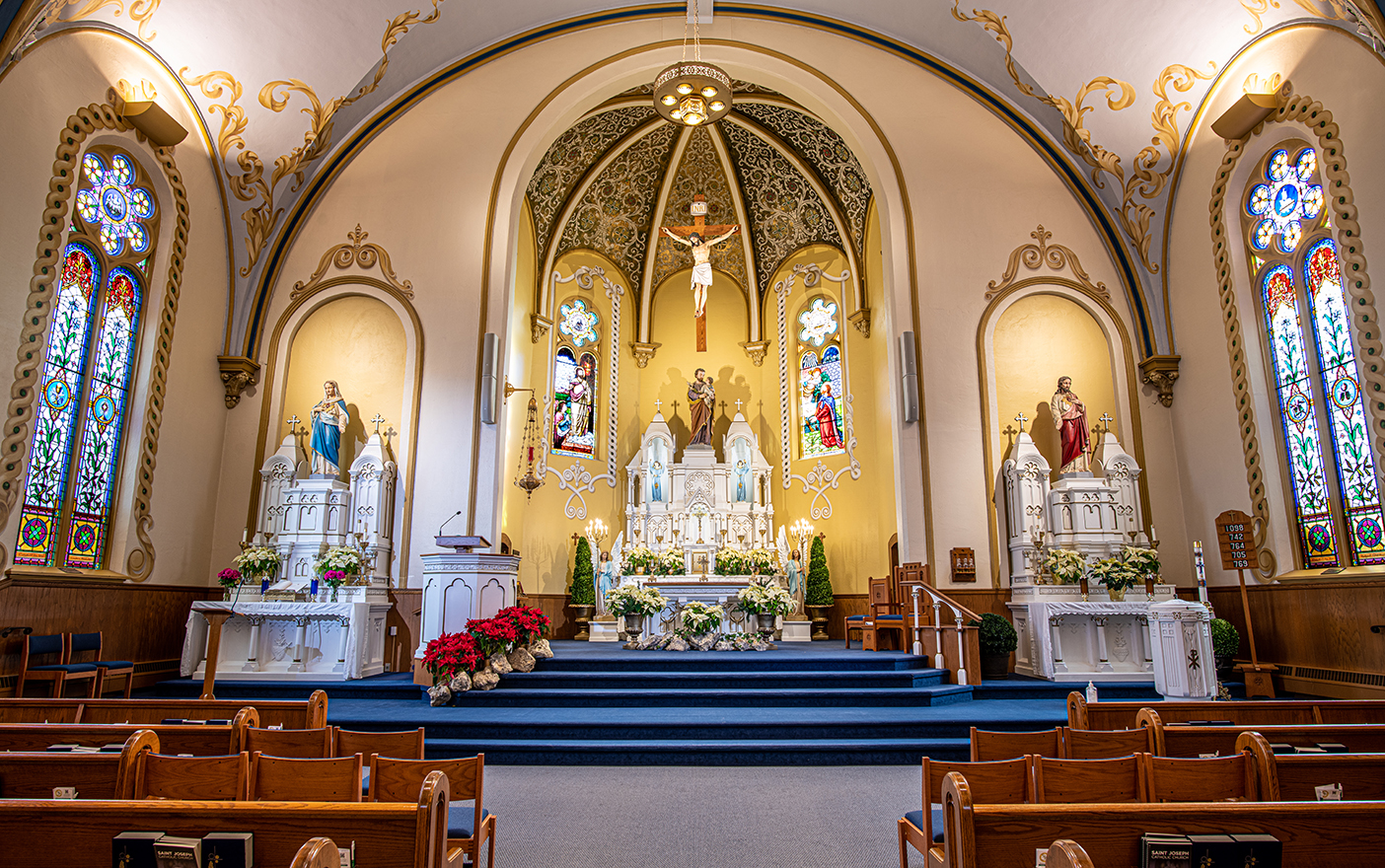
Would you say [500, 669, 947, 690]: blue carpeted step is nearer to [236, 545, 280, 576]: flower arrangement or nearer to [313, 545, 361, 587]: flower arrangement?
[313, 545, 361, 587]: flower arrangement

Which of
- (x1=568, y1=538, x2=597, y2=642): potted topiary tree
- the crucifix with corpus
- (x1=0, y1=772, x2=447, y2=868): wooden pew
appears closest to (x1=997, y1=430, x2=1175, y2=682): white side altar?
the crucifix with corpus

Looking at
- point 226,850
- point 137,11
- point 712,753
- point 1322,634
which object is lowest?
point 712,753

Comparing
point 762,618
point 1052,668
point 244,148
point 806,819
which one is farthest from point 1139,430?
point 244,148

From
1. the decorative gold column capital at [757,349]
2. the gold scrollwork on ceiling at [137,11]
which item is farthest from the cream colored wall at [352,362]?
the decorative gold column capital at [757,349]

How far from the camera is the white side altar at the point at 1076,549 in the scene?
30.1 ft

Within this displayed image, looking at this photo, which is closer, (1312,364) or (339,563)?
(1312,364)

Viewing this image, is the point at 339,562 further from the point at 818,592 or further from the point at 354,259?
the point at 818,592

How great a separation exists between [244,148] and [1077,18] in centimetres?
1095

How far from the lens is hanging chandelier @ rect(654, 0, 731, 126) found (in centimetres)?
930

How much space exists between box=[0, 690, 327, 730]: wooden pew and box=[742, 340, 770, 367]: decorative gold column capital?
12526 mm

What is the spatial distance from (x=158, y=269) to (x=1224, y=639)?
1303 centimetres

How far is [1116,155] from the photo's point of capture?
36.0 feet

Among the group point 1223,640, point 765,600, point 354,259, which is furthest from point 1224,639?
point 354,259

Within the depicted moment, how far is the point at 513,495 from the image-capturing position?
13.5 meters
